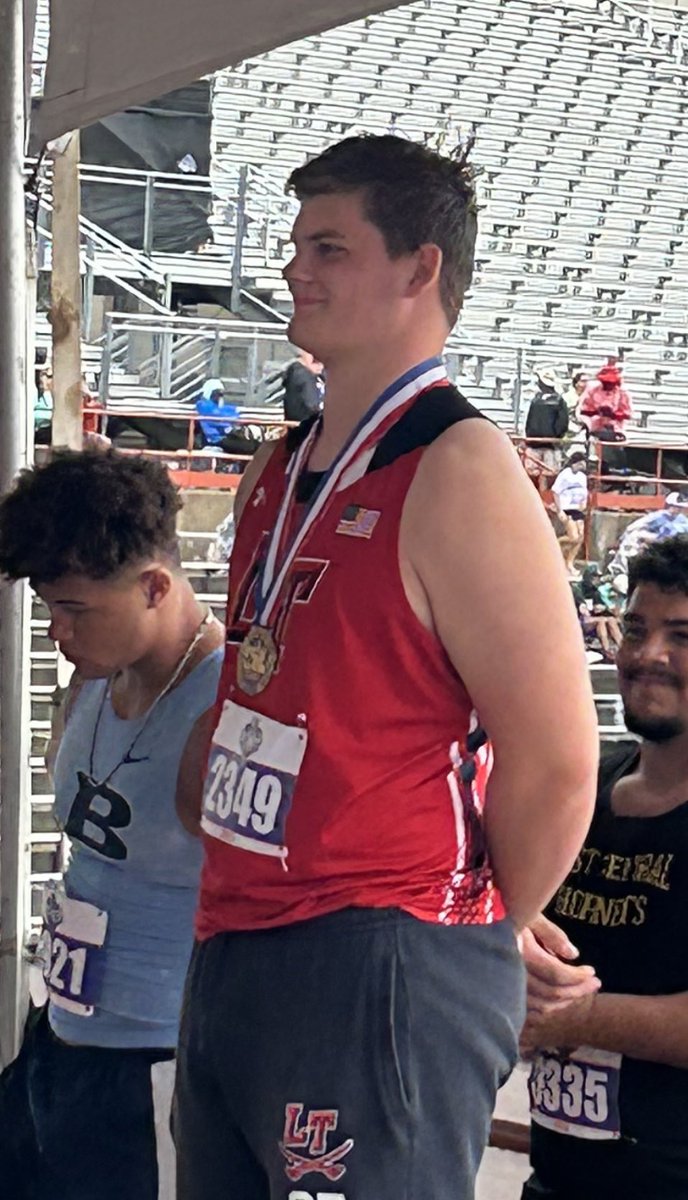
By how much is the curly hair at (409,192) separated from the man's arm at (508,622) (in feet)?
0.58

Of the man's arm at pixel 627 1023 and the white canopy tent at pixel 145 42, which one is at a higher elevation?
the white canopy tent at pixel 145 42

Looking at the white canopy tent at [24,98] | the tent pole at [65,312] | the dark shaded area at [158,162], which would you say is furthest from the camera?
the dark shaded area at [158,162]

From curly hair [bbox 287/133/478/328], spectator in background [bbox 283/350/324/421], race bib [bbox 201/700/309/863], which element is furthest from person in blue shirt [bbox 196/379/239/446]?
race bib [bbox 201/700/309/863]

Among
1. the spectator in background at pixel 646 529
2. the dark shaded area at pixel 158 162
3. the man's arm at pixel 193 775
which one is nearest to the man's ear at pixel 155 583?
the man's arm at pixel 193 775

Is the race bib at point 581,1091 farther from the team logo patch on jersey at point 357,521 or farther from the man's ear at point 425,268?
the man's ear at point 425,268

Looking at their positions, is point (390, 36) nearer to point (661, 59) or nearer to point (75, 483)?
point (661, 59)

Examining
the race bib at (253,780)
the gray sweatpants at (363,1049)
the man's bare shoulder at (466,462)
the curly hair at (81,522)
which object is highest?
the man's bare shoulder at (466,462)

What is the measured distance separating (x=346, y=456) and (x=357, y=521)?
0.28ft

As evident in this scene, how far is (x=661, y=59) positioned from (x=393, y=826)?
19038 millimetres

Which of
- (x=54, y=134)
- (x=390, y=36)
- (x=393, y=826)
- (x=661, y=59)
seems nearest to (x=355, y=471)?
(x=393, y=826)

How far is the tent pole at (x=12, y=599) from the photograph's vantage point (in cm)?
250

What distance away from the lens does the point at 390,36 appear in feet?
58.9

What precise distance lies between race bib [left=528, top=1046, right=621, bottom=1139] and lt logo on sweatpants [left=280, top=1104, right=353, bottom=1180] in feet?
1.72

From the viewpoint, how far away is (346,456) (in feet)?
4.53
